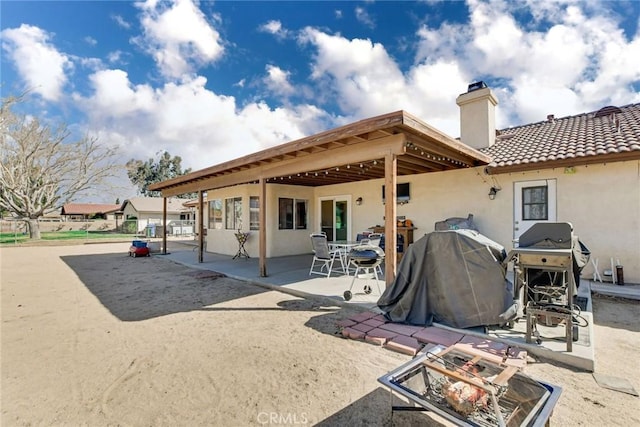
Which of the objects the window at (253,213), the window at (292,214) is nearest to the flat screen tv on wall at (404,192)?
the window at (292,214)

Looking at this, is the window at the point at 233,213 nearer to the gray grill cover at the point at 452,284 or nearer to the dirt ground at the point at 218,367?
the dirt ground at the point at 218,367

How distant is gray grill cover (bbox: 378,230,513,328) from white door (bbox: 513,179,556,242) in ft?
11.7

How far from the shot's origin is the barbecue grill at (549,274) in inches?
113

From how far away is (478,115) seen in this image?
8219 millimetres

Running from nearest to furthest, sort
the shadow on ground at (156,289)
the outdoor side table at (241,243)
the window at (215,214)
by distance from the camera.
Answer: the shadow on ground at (156,289) → the outdoor side table at (241,243) → the window at (215,214)

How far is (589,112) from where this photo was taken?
28.4 ft

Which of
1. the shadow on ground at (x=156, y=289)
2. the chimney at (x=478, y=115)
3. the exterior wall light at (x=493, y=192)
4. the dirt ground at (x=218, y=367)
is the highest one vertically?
the chimney at (x=478, y=115)

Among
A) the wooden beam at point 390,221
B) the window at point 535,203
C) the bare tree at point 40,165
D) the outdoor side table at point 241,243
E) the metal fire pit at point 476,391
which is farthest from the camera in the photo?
the bare tree at point 40,165

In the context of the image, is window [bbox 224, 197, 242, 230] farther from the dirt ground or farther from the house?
the dirt ground

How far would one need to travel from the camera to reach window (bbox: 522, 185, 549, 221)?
6.25m

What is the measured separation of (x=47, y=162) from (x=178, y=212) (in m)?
12.2

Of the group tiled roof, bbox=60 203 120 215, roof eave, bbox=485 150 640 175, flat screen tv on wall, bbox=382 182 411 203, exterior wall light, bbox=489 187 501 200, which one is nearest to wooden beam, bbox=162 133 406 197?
roof eave, bbox=485 150 640 175

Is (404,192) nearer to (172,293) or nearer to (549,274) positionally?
(549,274)

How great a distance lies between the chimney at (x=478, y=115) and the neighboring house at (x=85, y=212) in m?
47.1
